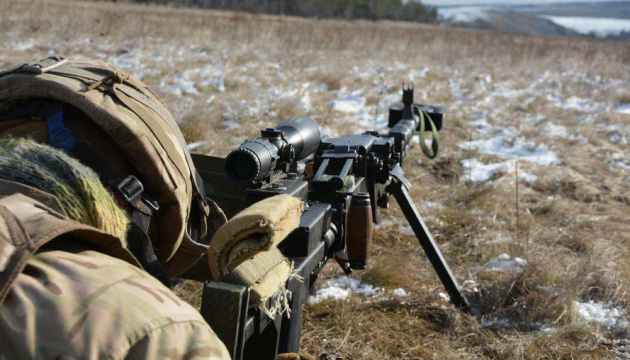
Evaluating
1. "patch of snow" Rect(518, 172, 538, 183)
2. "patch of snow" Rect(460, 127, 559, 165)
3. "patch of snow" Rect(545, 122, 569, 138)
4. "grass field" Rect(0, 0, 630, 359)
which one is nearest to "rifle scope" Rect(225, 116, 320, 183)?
"grass field" Rect(0, 0, 630, 359)

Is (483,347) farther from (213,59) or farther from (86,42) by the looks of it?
(86,42)

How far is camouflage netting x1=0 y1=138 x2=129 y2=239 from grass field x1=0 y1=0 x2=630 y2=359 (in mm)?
1840

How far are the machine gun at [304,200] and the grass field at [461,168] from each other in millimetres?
385

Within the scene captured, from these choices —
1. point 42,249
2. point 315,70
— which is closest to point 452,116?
point 315,70

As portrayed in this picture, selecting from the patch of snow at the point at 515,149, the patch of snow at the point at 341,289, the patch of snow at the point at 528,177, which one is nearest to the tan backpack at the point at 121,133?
the patch of snow at the point at 341,289

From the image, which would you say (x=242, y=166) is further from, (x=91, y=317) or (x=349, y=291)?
(x=349, y=291)

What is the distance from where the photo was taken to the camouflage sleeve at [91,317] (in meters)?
0.91

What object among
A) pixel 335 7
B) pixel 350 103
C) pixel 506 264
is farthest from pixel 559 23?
pixel 506 264

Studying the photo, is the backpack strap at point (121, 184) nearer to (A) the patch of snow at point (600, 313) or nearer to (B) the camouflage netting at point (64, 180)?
(B) the camouflage netting at point (64, 180)

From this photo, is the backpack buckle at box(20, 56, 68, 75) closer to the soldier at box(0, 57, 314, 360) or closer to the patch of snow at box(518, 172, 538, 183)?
the soldier at box(0, 57, 314, 360)

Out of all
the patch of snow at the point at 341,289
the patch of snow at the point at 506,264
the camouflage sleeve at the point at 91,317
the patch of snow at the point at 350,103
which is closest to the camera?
the camouflage sleeve at the point at 91,317

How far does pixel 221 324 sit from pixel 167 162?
36.1 inches

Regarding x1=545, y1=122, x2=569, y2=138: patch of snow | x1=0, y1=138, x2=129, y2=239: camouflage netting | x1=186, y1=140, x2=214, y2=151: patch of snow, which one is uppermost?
x1=0, y1=138, x2=129, y2=239: camouflage netting

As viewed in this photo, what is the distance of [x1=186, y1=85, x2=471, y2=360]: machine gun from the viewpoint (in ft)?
4.36
